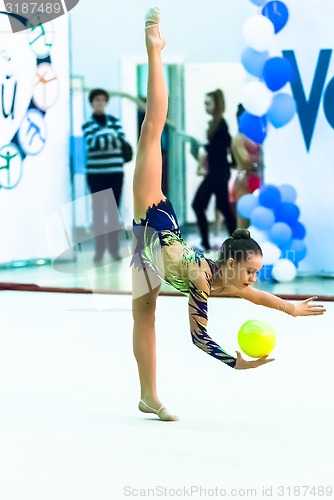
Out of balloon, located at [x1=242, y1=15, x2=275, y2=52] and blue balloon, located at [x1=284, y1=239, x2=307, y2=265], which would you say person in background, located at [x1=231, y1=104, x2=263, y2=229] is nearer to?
blue balloon, located at [x1=284, y1=239, x2=307, y2=265]

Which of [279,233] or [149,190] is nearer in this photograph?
[149,190]

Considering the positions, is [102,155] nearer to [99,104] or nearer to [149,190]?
[99,104]

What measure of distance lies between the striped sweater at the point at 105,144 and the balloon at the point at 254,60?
200 centimetres

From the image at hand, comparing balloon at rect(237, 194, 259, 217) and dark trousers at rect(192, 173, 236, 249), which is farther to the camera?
dark trousers at rect(192, 173, 236, 249)

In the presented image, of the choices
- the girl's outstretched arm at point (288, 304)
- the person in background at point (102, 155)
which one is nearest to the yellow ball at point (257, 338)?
the girl's outstretched arm at point (288, 304)

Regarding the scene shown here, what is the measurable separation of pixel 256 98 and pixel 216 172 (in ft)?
6.89

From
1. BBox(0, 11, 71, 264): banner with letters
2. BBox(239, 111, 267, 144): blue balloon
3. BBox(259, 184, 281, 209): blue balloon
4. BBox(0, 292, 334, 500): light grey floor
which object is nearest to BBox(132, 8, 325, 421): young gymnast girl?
BBox(0, 292, 334, 500): light grey floor

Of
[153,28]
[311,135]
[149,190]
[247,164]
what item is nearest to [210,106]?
[247,164]

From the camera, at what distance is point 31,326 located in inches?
247

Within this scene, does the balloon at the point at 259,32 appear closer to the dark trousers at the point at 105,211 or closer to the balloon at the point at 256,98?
the balloon at the point at 256,98

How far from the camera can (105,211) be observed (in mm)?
10562

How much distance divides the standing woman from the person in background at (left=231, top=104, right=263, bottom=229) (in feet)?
2.18

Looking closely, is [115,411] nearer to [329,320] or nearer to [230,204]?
[329,320]

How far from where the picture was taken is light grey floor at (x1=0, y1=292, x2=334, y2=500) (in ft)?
10.5
